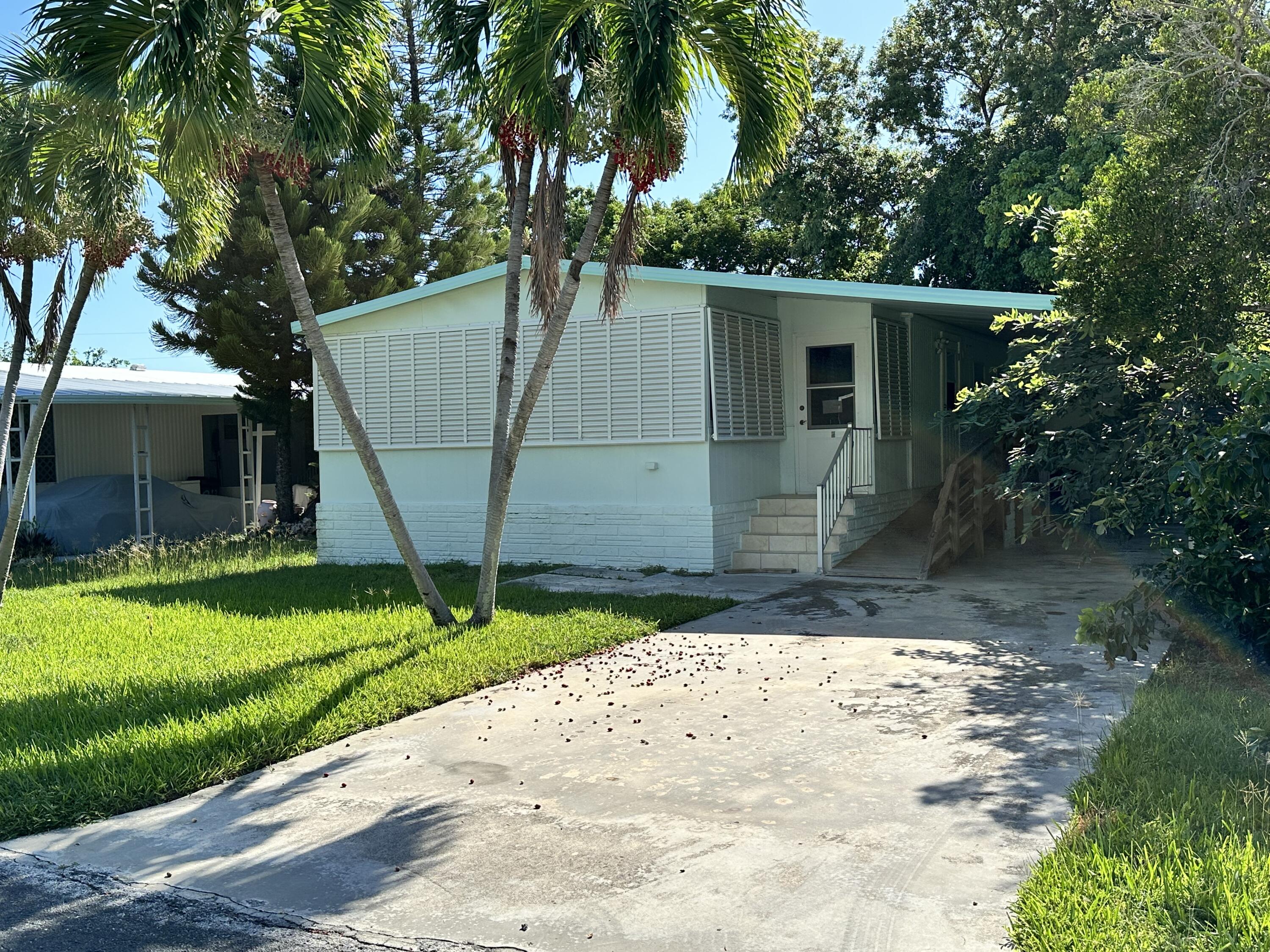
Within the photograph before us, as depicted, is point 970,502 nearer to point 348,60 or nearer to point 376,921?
point 348,60

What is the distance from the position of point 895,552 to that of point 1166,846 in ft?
30.1

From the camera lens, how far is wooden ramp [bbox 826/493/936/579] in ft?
40.9

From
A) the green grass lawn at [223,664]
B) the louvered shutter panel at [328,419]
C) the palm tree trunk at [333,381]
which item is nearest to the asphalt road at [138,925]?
the green grass lawn at [223,664]

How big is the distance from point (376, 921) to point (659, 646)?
5110 mm

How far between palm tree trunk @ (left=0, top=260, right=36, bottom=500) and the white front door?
9.08m

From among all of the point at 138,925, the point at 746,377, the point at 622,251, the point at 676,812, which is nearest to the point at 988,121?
the point at 746,377

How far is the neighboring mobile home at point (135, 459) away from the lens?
18172mm

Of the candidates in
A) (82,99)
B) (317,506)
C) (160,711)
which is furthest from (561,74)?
(317,506)

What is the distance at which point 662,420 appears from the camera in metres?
13.2

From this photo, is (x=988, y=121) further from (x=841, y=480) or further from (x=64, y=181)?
(x=64, y=181)

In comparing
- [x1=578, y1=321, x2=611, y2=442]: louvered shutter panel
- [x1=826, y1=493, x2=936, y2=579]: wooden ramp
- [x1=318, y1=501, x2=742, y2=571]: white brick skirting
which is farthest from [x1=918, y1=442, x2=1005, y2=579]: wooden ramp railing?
[x1=578, y1=321, x2=611, y2=442]: louvered shutter panel

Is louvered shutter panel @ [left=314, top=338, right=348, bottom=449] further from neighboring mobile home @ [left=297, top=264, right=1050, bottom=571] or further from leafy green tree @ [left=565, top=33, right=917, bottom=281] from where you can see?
leafy green tree @ [left=565, top=33, right=917, bottom=281]

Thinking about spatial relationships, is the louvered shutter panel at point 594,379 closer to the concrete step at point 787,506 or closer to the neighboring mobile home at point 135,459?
the concrete step at point 787,506

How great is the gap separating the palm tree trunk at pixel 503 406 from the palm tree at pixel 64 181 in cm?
301
